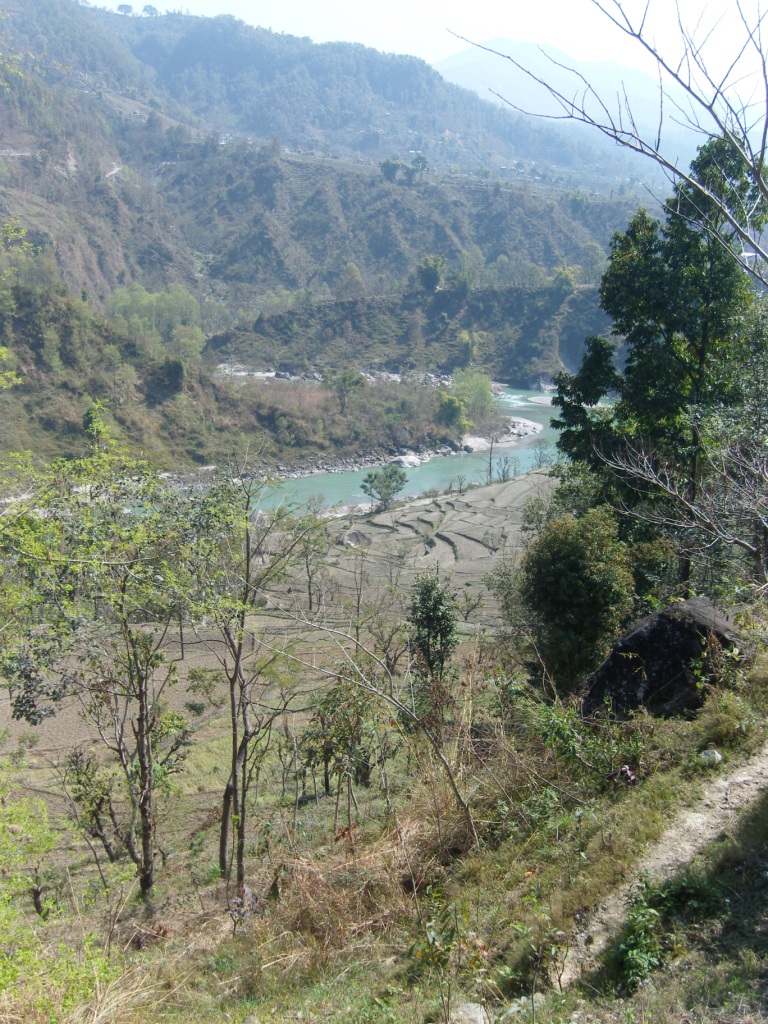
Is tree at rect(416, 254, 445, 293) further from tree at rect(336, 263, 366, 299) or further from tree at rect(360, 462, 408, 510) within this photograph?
tree at rect(360, 462, 408, 510)

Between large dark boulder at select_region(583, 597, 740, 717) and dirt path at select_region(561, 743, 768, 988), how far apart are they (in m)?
1.15

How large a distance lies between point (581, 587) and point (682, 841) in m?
6.15

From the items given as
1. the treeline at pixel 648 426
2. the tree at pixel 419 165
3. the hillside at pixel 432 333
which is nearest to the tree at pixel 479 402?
the hillside at pixel 432 333

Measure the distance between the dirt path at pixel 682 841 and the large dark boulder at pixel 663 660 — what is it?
3.77 ft

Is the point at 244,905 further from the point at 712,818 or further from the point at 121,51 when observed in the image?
the point at 121,51

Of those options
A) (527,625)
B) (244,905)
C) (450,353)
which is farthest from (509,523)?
(450,353)

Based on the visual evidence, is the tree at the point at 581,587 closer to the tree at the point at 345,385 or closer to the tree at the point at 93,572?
the tree at the point at 93,572

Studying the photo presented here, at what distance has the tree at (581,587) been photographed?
9.48 metres

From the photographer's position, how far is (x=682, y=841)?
3506 mm

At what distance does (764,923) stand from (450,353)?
68.5m

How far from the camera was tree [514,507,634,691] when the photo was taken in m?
9.48

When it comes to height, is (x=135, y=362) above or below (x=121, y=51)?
below

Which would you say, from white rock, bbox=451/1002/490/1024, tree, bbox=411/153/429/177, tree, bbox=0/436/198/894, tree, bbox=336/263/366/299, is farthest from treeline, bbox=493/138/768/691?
tree, bbox=411/153/429/177

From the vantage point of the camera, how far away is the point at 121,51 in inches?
6476
